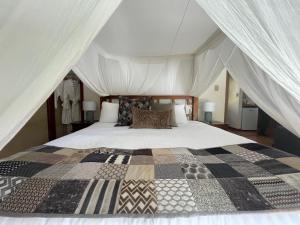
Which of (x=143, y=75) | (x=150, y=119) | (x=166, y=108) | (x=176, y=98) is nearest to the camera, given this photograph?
(x=150, y=119)

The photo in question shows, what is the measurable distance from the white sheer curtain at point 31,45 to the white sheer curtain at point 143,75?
206 cm

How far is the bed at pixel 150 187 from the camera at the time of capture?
0.78m

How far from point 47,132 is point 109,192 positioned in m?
3.20

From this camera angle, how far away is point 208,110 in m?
3.43

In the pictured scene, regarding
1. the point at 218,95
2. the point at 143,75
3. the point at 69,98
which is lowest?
the point at 69,98

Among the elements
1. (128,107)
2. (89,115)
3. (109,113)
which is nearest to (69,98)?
(89,115)

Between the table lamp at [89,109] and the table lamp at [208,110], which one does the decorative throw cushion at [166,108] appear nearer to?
the table lamp at [208,110]

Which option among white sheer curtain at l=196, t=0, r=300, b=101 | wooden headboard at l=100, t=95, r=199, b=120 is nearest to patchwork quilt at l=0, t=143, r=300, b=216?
white sheer curtain at l=196, t=0, r=300, b=101

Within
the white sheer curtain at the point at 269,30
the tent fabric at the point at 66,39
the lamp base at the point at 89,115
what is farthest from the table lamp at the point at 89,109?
the white sheer curtain at the point at 269,30

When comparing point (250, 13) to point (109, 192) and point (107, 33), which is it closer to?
point (109, 192)

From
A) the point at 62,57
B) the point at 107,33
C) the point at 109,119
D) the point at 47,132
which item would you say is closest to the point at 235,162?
the point at 62,57

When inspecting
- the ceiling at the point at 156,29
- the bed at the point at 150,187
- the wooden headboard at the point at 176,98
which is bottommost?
the bed at the point at 150,187

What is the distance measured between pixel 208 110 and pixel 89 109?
2.04m

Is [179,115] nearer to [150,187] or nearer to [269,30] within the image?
[150,187]
